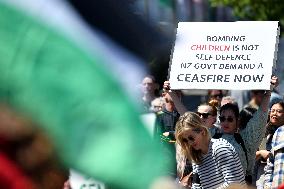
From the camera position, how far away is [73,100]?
1.32m

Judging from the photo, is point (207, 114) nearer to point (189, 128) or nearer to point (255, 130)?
point (255, 130)

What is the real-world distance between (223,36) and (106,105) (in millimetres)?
5647

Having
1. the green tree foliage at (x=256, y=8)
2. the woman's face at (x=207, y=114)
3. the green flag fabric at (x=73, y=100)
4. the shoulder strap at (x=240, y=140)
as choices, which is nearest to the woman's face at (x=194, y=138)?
the shoulder strap at (x=240, y=140)

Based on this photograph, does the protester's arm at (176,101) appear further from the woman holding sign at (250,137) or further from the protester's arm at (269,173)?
the protester's arm at (269,173)

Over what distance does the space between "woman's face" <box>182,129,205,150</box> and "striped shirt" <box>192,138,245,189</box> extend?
0.11 metres

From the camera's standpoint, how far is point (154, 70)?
142 cm

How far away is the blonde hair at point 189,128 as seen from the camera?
17.9 ft

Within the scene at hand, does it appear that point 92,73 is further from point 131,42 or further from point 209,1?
point 209,1

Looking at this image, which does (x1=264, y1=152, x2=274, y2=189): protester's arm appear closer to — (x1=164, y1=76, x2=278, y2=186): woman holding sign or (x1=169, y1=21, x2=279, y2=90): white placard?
(x1=164, y1=76, x2=278, y2=186): woman holding sign

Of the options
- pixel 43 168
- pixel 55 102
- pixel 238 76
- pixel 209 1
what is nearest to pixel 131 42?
pixel 55 102

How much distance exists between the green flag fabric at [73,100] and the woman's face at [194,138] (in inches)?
164

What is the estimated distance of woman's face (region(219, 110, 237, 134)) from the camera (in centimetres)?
691

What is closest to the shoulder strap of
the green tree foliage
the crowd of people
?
the crowd of people

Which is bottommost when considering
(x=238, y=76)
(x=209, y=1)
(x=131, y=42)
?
(x=131, y=42)
